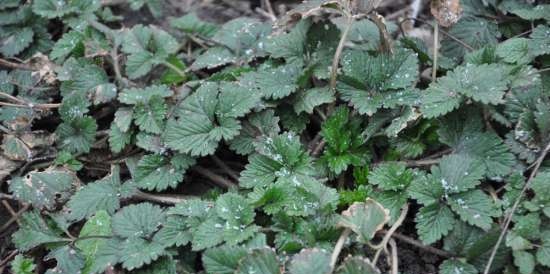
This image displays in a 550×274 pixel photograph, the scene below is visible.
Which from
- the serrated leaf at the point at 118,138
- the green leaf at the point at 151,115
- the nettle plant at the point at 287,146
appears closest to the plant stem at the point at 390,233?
the nettle plant at the point at 287,146

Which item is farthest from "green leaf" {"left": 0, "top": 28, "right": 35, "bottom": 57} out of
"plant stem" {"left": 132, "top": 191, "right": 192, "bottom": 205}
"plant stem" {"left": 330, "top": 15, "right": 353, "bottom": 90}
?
"plant stem" {"left": 330, "top": 15, "right": 353, "bottom": 90}

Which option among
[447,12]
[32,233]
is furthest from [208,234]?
[447,12]

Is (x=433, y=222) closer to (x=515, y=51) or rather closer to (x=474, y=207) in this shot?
(x=474, y=207)

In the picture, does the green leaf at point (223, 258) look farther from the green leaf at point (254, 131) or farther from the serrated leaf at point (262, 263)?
the green leaf at point (254, 131)

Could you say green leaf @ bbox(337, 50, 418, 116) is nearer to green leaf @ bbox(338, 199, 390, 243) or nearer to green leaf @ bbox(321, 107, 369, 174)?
green leaf @ bbox(321, 107, 369, 174)

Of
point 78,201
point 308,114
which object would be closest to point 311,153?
point 308,114
